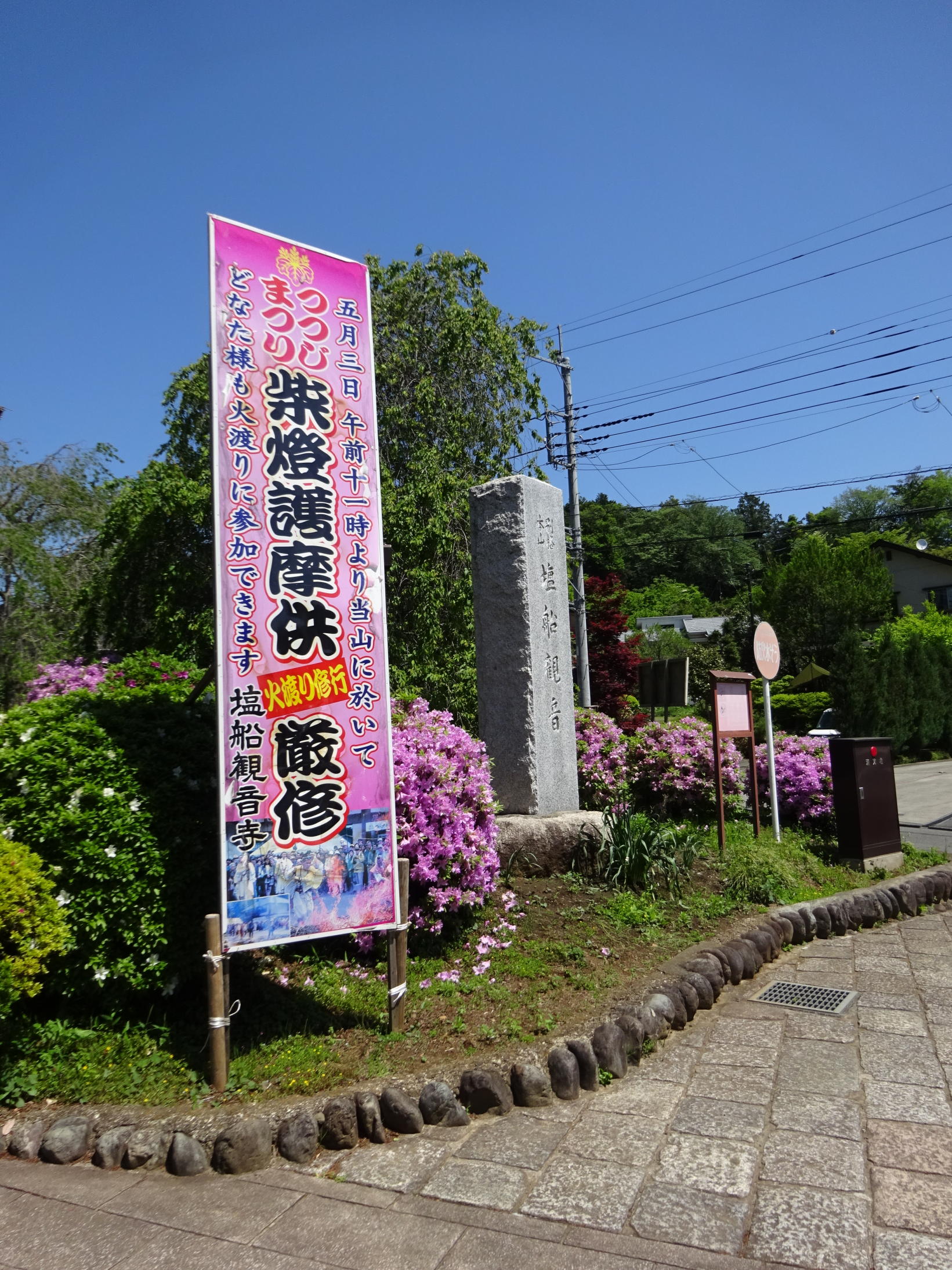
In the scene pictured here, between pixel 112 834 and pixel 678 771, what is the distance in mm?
6021

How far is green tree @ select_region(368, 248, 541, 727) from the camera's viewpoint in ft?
44.9

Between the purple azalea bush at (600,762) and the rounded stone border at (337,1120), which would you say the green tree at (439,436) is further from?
the rounded stone border at (337,1120)

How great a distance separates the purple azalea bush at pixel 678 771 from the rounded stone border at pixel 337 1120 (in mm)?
4272

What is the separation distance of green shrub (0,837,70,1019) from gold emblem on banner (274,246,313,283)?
123 inches

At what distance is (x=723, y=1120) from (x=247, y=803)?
248cm

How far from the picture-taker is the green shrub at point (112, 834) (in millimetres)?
4102

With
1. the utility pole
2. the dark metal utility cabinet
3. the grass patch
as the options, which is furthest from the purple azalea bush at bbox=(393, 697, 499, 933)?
the utility pole

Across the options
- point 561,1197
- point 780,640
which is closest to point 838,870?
point 561,1197

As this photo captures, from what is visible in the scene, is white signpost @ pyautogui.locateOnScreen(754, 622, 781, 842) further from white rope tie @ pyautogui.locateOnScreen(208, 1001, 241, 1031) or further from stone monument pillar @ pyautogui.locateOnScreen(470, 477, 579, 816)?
white rope tie @ pyautogui.locateOnScreen(208, 1001, 241, 1031)

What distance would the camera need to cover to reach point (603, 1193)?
3213 mm

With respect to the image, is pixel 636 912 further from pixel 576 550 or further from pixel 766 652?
pixel 576 550

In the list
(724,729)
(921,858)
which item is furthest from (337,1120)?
(921,858)

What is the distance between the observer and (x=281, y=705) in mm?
4277

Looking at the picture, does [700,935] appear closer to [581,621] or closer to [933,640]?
[581,621]
